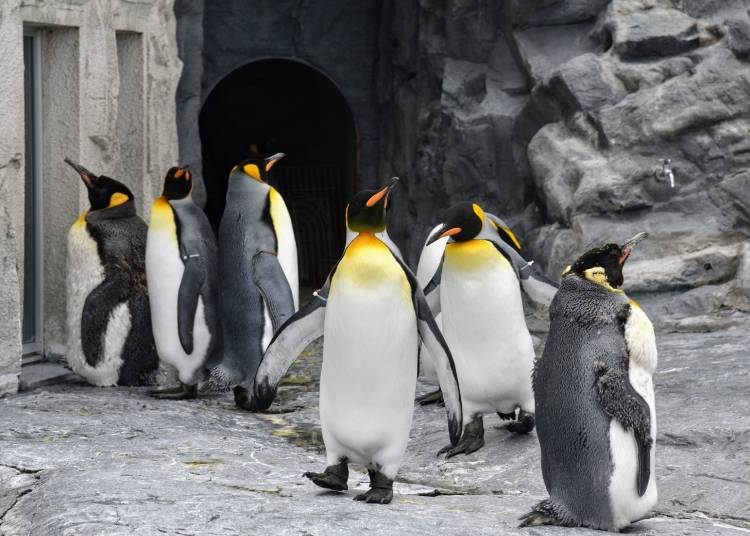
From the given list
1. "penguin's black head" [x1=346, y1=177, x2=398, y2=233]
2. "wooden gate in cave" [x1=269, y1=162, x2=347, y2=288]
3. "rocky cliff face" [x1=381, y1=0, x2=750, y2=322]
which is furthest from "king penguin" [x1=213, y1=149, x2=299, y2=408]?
"wooden gate in cave" [x1=269, y1=162, x2=347, y2=288]

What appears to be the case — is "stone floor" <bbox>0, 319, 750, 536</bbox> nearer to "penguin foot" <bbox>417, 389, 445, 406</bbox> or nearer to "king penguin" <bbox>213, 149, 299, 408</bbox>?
"penguin foot" <bbox>417, 389, 445, 406</bbox>

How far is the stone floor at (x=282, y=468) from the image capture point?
3686 mm

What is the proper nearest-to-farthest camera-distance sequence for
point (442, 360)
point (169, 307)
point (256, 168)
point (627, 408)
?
point (627, 408) → point (442, 360) → point (169, 307) → point (256, 168)

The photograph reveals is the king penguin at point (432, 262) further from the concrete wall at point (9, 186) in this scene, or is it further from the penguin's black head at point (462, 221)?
the concrete wall at point (9, 186)

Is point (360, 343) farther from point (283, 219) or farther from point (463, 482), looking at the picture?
point (283, 219)

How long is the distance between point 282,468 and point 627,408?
1.58 m

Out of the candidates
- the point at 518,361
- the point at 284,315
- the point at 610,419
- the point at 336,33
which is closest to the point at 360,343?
the point at 610,419

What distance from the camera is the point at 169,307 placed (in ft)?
20.7

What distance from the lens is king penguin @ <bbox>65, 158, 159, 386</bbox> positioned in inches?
256

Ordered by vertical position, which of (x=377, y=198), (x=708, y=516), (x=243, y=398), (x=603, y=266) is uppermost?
(x=377, y=198)

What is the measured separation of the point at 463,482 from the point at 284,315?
5.64 ft

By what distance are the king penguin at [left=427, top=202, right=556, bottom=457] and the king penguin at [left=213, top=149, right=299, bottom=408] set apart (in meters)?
1.31

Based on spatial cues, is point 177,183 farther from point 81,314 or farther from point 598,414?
point 598,414

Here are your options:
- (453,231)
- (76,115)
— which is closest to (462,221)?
(453,231)
